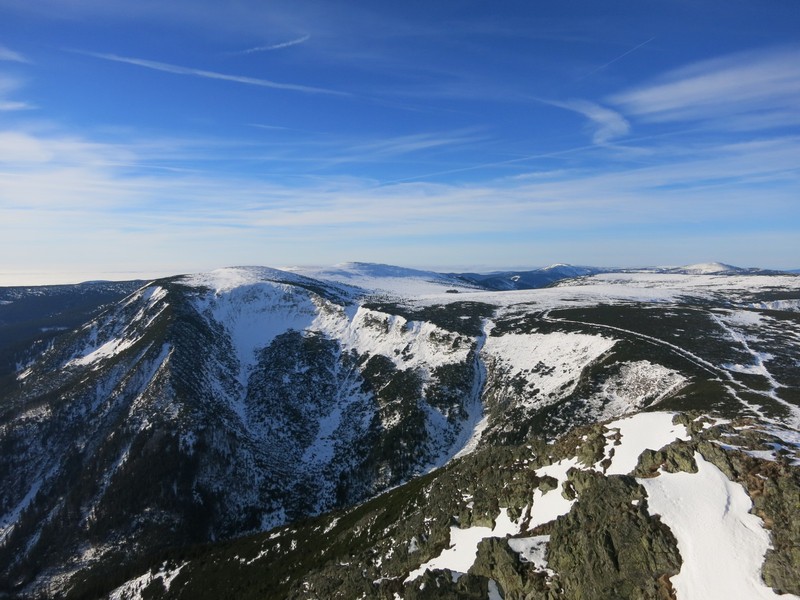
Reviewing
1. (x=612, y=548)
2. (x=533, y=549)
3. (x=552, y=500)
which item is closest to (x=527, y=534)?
(x=533, y=549)

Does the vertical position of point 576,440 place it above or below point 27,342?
above

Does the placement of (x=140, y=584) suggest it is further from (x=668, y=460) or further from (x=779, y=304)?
(x=779, y=304)

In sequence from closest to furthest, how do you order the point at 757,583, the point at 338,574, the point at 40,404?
the point at 757,583, the point at 338,574, the point at 40,404

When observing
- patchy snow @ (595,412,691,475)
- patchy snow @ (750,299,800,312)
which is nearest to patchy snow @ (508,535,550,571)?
patchy snow @ (595,412,691,475)

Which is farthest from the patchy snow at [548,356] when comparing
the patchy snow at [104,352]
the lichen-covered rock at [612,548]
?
the patchy snow at [104,352]

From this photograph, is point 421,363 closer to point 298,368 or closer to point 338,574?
point 298,368

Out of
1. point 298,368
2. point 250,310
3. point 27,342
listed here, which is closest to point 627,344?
point 298,368

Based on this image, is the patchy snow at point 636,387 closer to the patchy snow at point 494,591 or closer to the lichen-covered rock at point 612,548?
the lichen-covered rock at point 612,548
